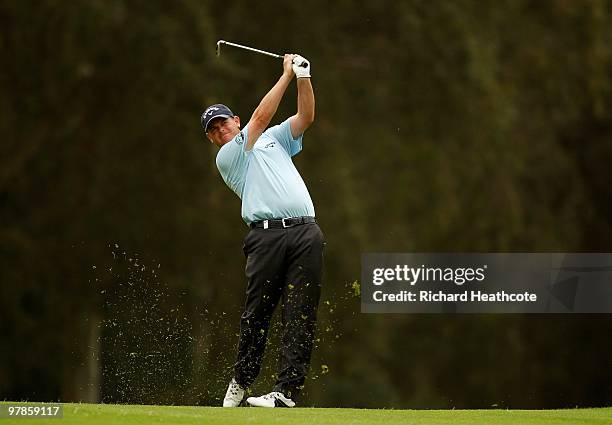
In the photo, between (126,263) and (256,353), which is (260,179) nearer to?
(256,353)

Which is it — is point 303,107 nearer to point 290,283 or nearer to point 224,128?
point 224,128

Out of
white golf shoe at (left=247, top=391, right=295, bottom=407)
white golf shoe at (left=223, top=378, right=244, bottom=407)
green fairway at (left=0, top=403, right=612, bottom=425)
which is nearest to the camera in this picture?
green fairway at (left=0, top=403, right=612, bottom=425)

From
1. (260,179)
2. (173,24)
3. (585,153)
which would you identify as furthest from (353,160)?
(260,179)

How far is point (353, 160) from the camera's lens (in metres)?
11.7

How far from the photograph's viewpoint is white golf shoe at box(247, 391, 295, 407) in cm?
710

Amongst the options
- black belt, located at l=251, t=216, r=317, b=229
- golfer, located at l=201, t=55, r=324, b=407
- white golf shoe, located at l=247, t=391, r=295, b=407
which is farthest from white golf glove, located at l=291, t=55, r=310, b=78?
white golf shoe, located at l=247, t=391, r=295, b=407

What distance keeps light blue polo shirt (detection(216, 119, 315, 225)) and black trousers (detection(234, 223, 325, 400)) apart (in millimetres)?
96

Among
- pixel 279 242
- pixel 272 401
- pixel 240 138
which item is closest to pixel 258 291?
pixel 279 242

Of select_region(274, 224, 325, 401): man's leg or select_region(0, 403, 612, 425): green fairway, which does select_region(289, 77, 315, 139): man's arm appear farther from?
select_region(0, 403, 612, 425): green fairway

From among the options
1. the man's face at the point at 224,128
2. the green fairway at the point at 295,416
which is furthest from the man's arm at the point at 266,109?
the green fairway at the point at 295,416

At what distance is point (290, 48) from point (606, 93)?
289 cm

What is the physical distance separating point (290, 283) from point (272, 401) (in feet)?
1.88

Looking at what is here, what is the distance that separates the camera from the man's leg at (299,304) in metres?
7.16

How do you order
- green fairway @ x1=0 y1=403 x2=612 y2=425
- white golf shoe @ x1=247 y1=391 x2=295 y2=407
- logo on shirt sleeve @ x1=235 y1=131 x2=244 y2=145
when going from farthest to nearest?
logo on shirt sleeve @ x1=235 y1=131 x2=244 y2=145 < white golf shoe @ x1=247 y1=391 x2=295 y2=407 < green fairway @ x1=0 y1=403 x2=612 y2=425
